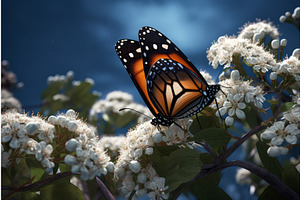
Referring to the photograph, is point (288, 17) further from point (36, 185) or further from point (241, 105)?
point (36, 185)

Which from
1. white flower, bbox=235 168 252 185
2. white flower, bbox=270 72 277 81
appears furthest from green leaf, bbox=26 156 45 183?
white flower, bbox=235 168 252 185

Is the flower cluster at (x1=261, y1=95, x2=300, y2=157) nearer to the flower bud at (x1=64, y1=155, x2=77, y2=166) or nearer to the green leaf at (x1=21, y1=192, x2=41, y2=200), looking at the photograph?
the flower bud at (x1=64, y1=155, x2=77, y2=166)

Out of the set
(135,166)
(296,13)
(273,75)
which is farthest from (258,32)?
(135,166)

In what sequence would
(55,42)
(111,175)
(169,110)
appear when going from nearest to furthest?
(169,110) < (111,175) < (55,42)

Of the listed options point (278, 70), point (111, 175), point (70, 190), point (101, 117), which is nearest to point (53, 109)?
point (101, 117)

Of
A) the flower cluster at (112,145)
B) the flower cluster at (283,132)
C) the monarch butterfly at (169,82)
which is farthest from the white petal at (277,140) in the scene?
the flower cluster at (112,145)

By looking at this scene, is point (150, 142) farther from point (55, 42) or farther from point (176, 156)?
point (55, 42)
